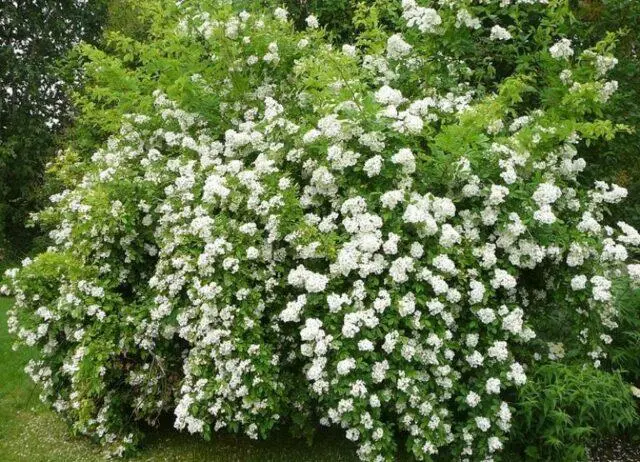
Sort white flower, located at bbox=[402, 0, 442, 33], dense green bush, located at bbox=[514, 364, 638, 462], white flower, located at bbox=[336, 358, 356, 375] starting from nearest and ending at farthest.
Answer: white flower, located at bbox=[336, 358, 356, 375], dense green bush, located at bbox=[514, 364, 638, 462], white flower, located at bbox=[402, 0, 442, 33]

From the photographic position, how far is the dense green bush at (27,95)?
41.1ft

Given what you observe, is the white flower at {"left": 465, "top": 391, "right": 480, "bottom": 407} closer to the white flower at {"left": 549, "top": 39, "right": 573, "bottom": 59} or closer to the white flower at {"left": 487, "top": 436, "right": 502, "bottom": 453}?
the white flower at {"left": 487, "top": 436, "right": 502, "bottom": 453}

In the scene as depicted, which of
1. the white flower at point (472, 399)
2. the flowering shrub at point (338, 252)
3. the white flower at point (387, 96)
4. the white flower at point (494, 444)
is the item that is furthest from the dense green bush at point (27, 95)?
the white flower at point (494, 444)

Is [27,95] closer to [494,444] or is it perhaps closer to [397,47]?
[397,47]

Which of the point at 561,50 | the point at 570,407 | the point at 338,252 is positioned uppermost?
the point at 561,50

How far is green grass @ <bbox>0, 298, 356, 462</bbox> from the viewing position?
15.0 feet

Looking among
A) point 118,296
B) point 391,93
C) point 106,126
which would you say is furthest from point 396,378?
point 106,126

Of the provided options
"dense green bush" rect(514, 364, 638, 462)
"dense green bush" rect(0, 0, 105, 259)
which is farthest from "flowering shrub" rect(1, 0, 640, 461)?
"dense green bush" rect(0, 0, 105, 259)

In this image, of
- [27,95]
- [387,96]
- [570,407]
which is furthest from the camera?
[27,95]

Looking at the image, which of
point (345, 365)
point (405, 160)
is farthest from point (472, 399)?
point (405, 160)

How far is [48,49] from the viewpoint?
1307 cm

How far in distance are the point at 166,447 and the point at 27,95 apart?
10704 mm

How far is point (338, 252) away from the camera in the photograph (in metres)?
3.76

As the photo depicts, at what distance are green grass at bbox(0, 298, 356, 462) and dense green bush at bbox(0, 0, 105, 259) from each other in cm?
818
